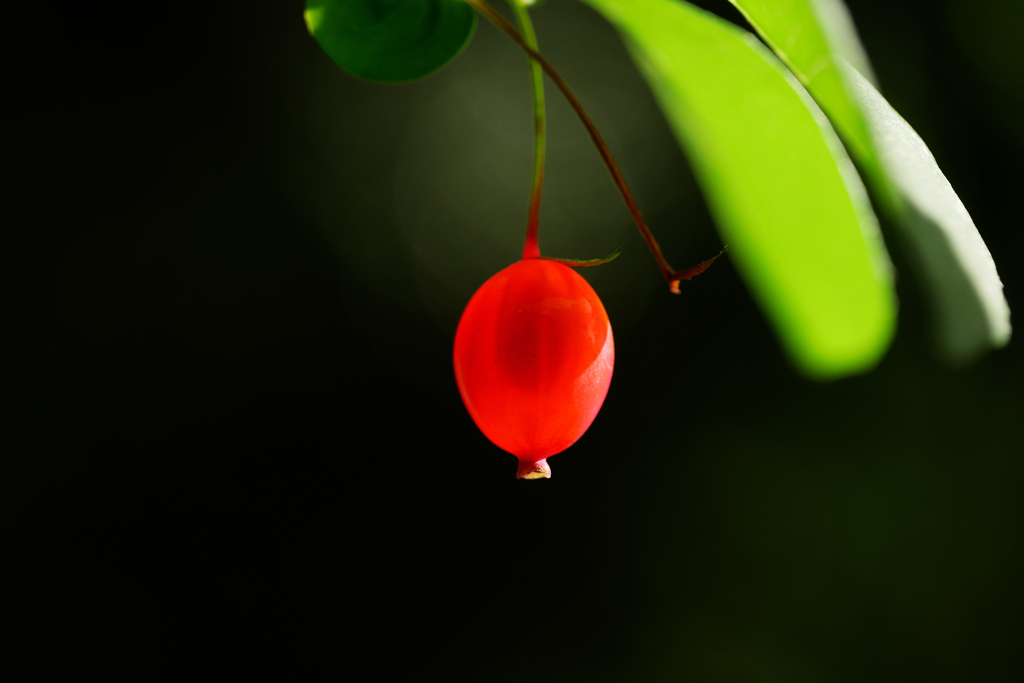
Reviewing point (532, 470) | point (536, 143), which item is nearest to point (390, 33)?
point (536, 143)

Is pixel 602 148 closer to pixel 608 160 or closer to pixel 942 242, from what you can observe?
pixel 608 160

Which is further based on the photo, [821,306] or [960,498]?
[960,498]

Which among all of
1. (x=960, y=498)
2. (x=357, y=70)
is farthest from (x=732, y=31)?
(x=960, y=498)

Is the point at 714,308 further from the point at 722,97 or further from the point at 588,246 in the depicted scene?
the point at 722,97

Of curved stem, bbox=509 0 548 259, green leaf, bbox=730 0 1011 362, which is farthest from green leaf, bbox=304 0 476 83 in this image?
green leaf, bbox=730 0 1011 362

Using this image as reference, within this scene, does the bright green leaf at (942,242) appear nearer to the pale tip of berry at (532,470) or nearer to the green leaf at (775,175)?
the green leaf at (775,175)

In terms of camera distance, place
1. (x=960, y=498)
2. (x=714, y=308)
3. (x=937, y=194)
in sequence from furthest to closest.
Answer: (x=714, y=308), (x=960, y=498), (x=937, y=194)

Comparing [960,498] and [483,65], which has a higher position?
[483,65]
